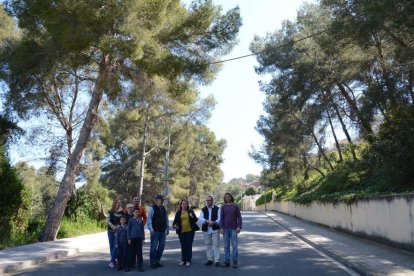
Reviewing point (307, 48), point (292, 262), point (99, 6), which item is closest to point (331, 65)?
point (307, 48)

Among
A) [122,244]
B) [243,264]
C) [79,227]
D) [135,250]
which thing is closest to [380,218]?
[243,264]

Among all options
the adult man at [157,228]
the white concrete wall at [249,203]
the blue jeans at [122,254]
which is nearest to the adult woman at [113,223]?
the blue jeans at [122,254]

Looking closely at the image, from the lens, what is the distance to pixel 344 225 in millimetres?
19031

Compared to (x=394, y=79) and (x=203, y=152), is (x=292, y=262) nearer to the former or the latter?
(x=394, y=79)

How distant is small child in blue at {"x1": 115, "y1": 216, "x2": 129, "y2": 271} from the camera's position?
10500 mm

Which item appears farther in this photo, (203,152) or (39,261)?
(203,152)

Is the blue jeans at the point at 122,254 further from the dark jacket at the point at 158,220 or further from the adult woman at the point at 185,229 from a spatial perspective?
the adult woman at the point at 185,229

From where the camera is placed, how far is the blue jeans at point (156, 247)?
10.6m

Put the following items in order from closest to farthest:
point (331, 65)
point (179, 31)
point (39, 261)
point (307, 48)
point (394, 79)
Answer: point (39, 261), point (394, 79), point (179, 31), point (331, 65), point (307, 48)

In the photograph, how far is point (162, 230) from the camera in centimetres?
1097

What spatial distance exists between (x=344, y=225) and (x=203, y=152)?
5213 centimetres

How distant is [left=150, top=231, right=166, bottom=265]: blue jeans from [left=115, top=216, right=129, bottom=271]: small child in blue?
0.60 meters

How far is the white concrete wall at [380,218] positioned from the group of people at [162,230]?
449 centimetres

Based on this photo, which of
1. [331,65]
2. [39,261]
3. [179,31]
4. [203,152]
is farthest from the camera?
[203,152]
